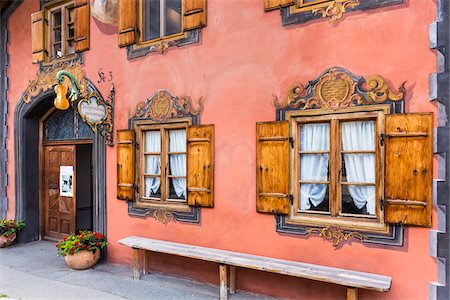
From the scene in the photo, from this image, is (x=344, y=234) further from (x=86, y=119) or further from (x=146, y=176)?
(x=86, y=119)

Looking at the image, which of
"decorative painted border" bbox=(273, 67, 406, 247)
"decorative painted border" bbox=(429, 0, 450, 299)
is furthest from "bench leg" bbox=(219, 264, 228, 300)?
"decorative painted border" bbox=(429, 0, 450, 299)

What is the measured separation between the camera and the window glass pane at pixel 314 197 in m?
4.52

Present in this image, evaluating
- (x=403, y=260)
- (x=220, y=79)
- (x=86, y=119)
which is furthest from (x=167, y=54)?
(x=403, y=260)

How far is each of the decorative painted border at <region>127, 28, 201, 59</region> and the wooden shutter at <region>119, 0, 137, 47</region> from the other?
144 mm

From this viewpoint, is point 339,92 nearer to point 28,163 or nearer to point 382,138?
point 382,138

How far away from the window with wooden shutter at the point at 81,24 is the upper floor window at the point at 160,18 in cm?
143

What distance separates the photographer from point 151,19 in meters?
Answer: 6.22

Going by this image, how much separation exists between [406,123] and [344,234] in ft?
5.10

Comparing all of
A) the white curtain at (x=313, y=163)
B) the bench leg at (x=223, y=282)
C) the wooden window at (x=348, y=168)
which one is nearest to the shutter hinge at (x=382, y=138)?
the wooden window at (x=348, y=168)

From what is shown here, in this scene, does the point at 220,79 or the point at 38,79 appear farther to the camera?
the point at 38,79

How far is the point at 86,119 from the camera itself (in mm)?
5887

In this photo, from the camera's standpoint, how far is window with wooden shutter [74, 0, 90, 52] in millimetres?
6879

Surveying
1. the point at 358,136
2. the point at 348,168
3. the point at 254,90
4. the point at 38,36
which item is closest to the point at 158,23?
the point at 254,90

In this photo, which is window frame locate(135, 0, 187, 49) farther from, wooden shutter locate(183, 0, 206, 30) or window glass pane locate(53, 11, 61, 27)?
window glass pane locate(53, 11, 61, 27)
